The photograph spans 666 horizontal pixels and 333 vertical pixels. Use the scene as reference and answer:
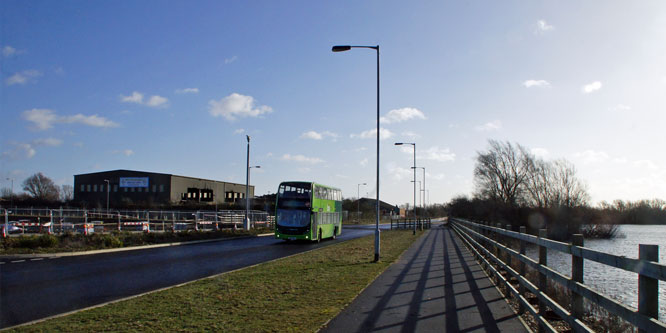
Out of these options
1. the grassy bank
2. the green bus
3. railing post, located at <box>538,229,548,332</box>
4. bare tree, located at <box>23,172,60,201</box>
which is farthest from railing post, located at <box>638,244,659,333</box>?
bare tree, located at <box>23,172,60,201</box>

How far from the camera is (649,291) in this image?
3.39 m

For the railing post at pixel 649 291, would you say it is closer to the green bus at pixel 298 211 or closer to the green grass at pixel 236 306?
the green grass at pixel 236 306

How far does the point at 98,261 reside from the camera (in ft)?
55.1

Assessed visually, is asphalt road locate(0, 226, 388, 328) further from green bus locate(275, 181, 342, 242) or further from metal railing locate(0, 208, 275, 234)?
metal railing locate(0, 208, 275, 234)

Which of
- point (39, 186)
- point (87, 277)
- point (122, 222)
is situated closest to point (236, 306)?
point (87, 277)

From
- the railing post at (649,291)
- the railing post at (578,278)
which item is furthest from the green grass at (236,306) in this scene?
the railing post at (649,291)

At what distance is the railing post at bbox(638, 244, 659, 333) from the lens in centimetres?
335

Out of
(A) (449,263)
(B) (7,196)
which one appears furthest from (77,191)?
(A) (449,263)

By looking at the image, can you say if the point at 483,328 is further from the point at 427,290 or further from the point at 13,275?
the point at 13,275

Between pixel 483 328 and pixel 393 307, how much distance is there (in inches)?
70.4

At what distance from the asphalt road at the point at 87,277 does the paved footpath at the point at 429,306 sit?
5.00m

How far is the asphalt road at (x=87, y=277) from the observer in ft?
27.9

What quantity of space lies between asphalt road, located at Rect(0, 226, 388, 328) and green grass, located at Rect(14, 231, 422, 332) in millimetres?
1134

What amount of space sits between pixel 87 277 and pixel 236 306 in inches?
266
